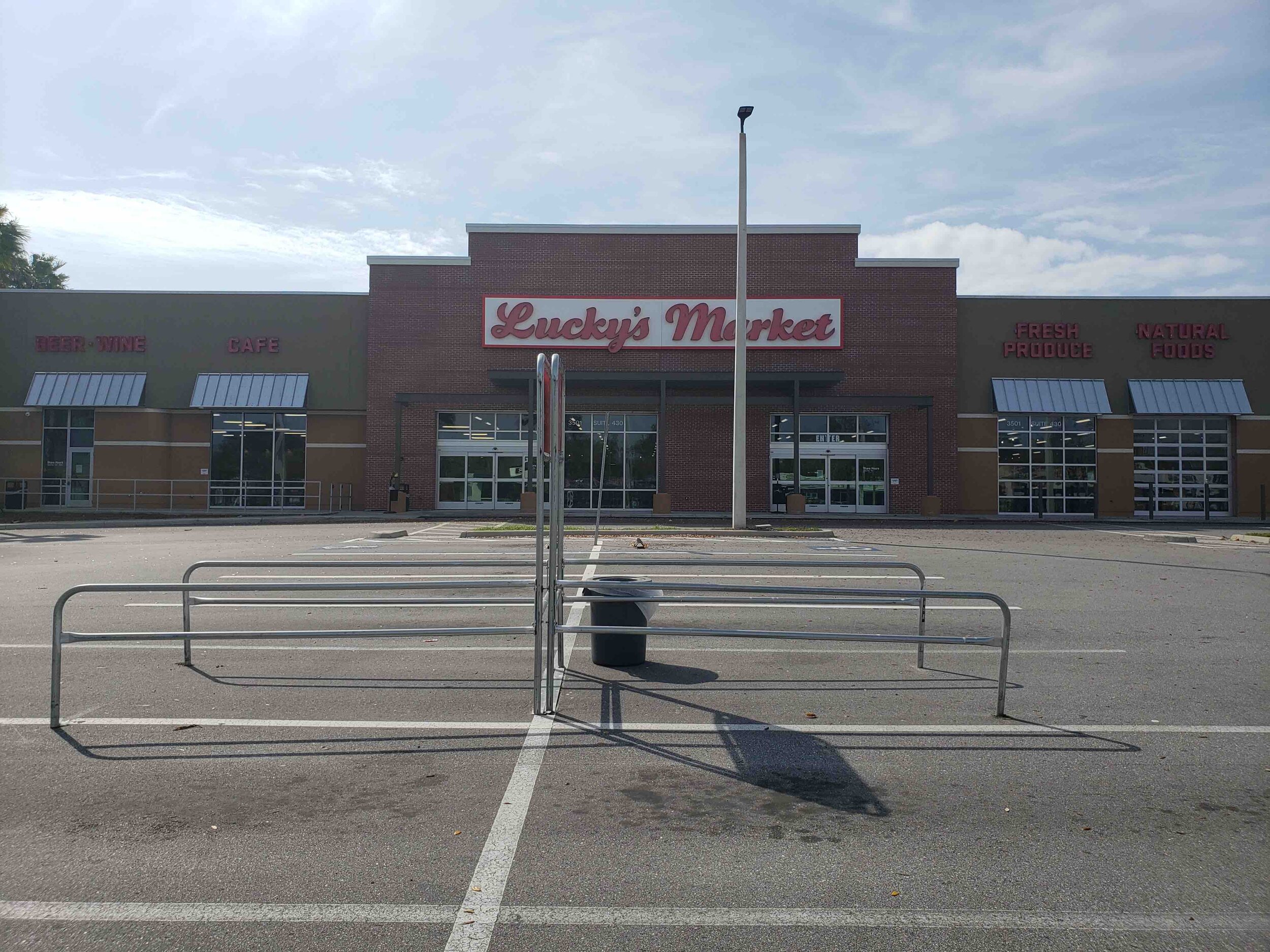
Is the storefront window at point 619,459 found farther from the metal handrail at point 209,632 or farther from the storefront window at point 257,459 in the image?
the metal handrail at point 209,632

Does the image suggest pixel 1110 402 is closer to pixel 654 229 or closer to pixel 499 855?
pixel 654 229

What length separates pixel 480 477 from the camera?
113 ft

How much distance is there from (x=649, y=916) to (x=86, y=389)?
37.8 m

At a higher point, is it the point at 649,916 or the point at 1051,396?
the point at 1051,396

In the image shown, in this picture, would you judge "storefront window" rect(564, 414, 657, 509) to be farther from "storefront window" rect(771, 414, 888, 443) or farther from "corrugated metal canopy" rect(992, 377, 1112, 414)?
"corrugated metal canopy" rect(992, 377, 1112, 414)

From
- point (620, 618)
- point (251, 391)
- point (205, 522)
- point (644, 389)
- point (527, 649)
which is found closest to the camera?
point (620, 618)

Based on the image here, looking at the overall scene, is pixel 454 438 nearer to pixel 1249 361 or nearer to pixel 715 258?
pixel 715 258

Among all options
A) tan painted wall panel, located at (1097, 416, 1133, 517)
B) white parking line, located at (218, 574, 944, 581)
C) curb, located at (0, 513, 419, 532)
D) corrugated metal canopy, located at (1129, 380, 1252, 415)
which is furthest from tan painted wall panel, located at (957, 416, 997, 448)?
white parking line, located at (218, 574, 944, 581)

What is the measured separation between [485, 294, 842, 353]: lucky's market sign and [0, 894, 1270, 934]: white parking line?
31.1 meters

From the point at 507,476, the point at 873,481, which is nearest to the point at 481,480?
the point at 507,476

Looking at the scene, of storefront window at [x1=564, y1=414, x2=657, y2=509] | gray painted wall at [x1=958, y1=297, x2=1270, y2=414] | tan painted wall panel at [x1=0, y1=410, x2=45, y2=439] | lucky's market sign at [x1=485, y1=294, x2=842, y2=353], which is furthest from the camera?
tan painted wall panel at [x1=0, y1=410, x2=45, y2=439]

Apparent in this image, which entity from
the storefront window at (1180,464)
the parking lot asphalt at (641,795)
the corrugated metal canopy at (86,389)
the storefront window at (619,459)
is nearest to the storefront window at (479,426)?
the storefront window at (619,459)

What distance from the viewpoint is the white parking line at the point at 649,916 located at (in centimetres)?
354

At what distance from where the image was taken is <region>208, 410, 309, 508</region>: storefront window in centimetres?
3491
